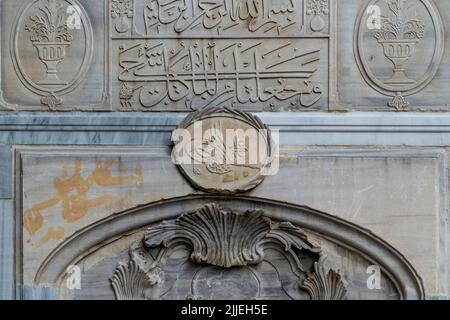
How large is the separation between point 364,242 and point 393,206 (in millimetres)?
267

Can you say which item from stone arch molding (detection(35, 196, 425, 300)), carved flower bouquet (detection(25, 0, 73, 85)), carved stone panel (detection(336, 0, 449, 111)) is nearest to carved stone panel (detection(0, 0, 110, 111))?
carved flower bouquet (detection(25, 0, 73, 85))

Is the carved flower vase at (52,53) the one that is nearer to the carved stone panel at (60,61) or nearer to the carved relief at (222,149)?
the carved stone panel at (60,61)

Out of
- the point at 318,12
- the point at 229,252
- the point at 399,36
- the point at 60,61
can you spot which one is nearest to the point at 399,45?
the point at 399,36

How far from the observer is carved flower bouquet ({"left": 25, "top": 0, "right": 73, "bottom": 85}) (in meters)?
13.5

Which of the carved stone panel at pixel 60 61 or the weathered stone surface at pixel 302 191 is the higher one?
the carved stone panel at pixel 60 61

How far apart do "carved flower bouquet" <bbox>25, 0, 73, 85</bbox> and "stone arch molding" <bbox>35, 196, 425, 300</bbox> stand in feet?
3.15

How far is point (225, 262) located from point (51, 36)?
1672 millimetres

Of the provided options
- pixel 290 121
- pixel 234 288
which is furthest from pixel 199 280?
pixel 290 121

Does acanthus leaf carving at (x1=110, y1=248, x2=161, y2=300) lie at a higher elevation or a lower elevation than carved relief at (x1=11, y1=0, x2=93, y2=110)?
lower

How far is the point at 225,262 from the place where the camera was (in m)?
13.4

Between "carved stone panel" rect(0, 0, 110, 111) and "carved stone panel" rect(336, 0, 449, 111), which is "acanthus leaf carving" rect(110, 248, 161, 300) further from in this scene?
"carved stone panel" rect(336, 0, 449, 111)

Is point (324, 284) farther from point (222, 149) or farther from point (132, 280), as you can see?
point (132, 280)

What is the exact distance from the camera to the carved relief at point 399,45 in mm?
13500

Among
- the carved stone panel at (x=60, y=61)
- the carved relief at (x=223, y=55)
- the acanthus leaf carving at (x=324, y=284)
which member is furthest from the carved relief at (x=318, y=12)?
the acanthus leaf carving at (x=324, y=284)
